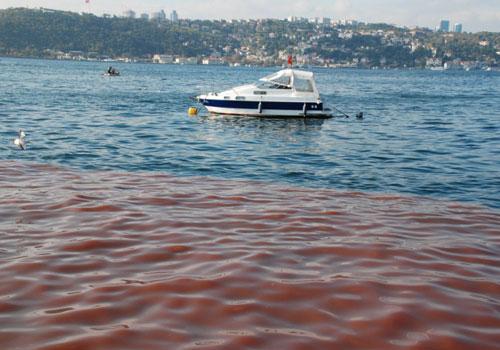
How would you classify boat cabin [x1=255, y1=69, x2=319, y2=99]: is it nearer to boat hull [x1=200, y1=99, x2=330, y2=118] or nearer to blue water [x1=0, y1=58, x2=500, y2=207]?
boat hull [x1=200, y1=99, x2=330, y2=118]

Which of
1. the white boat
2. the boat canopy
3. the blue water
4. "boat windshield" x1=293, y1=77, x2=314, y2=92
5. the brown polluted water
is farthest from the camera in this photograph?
"boat windshield" x1=293, y1=77, x2=314, y2=92

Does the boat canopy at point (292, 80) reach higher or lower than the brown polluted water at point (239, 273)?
higher

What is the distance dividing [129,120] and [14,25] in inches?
6902

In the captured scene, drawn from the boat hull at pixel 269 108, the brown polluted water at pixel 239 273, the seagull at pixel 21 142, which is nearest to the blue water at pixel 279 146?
the seagull at pixel 21 142

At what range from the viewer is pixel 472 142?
71.1 ft

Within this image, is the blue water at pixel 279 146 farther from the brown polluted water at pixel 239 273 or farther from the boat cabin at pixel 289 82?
the brown polluted water at pixel 239 273

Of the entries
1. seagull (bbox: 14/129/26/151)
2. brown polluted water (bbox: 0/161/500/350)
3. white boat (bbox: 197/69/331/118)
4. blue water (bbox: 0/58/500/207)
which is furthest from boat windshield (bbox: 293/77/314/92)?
brown polluted water (bbox: 0/161/500/350)

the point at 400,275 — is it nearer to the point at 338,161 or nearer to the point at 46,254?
the point at 46,254

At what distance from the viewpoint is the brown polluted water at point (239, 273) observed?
4953 millimetres

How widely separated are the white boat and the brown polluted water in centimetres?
1816

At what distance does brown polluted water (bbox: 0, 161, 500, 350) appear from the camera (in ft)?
16.3

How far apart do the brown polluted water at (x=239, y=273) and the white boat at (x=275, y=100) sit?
59.6ft

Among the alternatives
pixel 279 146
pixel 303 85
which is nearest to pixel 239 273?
pixel 279 146

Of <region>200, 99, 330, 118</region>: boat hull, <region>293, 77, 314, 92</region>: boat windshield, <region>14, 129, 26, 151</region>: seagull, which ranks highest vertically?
<region>293, 77, 314, 92</region>: boat windshield
